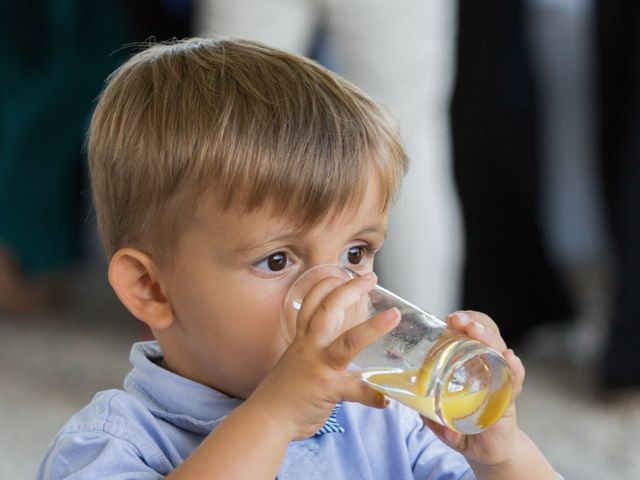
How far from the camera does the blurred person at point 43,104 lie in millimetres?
2316

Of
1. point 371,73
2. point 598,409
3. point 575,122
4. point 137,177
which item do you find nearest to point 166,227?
point 137,177

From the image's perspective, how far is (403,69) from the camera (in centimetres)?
177

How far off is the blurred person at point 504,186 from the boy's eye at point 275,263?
4.17 ft

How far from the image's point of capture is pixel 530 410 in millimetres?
1936

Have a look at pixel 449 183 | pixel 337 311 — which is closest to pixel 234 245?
pixel 337 311

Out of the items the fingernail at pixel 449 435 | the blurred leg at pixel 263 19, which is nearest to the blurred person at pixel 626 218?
the blurred leg at pixel 263 19

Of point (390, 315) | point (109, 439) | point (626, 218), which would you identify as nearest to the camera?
point (390, 315)

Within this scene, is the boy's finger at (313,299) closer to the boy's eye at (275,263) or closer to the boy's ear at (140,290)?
the boy's eye at (275,263)

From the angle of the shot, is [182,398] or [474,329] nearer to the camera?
[474,329]

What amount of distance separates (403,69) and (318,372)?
104 centimetres

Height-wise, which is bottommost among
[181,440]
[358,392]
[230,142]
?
[181,440]

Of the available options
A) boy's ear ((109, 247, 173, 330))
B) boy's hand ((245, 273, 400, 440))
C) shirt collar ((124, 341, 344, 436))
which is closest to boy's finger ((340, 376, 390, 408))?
boy's hand ((245, 273, 400, 440))

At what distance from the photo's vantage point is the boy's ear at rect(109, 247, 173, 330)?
97cm

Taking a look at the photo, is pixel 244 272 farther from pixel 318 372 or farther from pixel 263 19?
pixel 263 19
